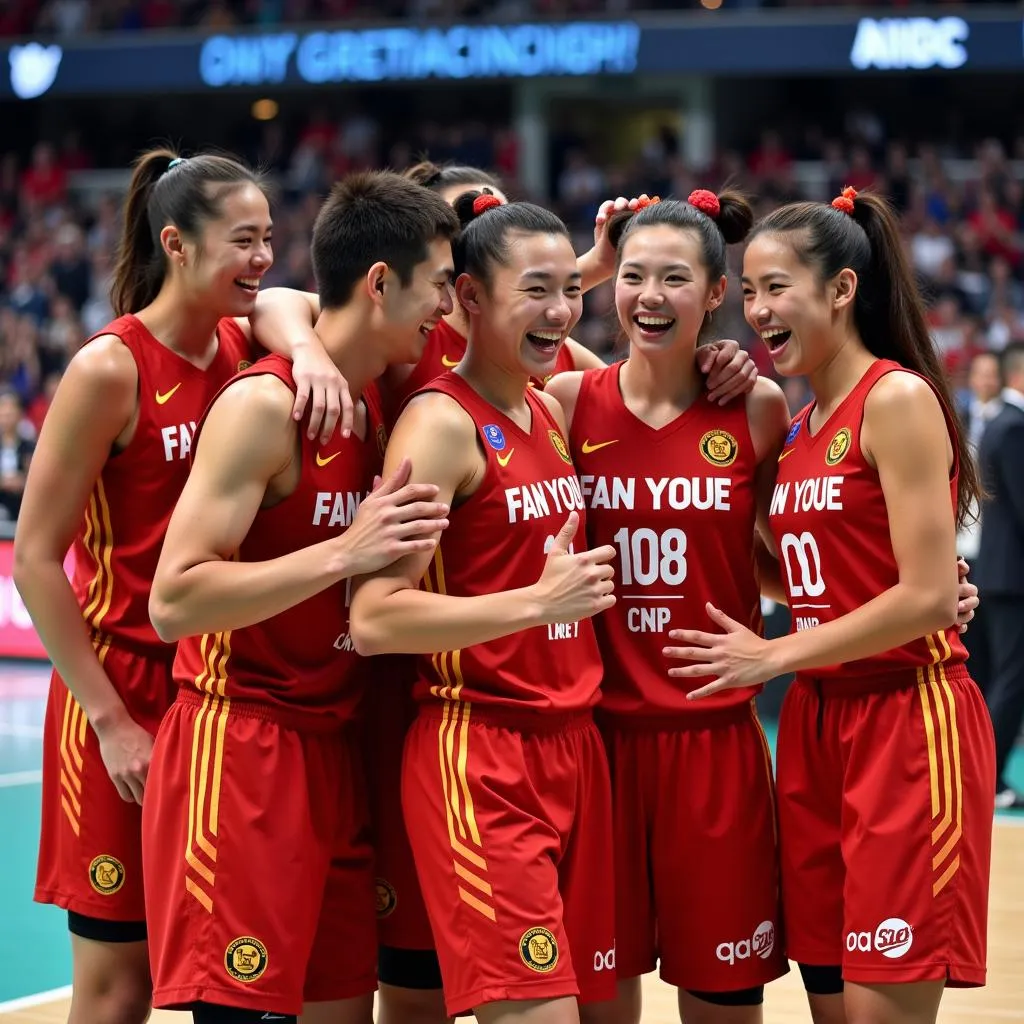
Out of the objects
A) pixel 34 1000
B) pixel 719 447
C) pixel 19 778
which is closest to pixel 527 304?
pixel 719 447

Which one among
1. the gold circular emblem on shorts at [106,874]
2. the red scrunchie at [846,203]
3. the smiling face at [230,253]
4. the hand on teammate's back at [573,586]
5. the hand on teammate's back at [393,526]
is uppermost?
the red scrunchie at [846,203]

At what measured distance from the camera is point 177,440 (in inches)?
151

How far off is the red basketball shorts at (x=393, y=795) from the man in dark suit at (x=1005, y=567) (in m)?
5.06

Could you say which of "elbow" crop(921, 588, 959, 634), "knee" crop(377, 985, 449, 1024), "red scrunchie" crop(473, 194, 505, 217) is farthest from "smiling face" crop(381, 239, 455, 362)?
"knee" crop(377, 985, 449, 1024)

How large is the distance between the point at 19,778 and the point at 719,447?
20.5 feet

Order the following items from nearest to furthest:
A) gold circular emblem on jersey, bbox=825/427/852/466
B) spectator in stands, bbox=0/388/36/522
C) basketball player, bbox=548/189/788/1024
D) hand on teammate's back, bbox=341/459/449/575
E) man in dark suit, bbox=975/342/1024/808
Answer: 1. hand on teammate's back, bbox=341/459/449/575
2. gold circular emblem on jersey, bbox=825/427/852/466
3. basketball player, bbox=548/189/788/1024
4. man in dark suit, bbox=975/342/1024/808
5. spectator in stands, bbox=0/388/36/522

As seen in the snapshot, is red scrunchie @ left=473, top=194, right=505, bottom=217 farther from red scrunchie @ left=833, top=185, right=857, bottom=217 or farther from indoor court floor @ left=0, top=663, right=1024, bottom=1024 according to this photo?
indoor court floor @ left=0, top=663, right=1024, bottom=1024

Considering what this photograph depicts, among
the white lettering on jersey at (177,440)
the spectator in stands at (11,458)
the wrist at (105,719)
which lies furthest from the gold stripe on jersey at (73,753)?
the spectator in stands at (11,458)

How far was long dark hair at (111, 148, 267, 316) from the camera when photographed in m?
3.81

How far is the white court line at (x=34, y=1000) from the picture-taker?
5453mm

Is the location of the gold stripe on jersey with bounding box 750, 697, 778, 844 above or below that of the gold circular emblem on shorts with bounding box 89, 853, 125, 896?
above

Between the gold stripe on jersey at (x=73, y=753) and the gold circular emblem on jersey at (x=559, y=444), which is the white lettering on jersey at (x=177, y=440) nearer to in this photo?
the gold stripe on jersey at (x=73, y=753)

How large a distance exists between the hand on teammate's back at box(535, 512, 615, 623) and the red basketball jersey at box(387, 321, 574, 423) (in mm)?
814

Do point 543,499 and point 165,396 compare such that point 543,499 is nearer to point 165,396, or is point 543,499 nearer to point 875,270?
point 165,396
